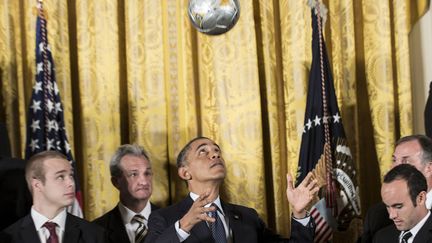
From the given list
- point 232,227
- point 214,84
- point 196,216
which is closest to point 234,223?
point 232,227

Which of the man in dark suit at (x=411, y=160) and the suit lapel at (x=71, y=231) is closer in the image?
the suit lapel at (x=71, y=231)

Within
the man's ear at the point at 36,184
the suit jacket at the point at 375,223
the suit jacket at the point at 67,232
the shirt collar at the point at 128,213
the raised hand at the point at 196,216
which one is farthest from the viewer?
the shirt collar at the point at 128,213

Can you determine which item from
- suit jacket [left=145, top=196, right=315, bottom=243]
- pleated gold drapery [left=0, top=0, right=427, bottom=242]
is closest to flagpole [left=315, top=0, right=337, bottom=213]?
pleated gold drapery [left=0, top=0, right=427, bottom=242]

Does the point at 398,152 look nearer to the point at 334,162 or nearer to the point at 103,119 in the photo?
the point at 334,162

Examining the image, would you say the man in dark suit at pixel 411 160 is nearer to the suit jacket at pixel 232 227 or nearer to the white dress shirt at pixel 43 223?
the suit jacket at pixel 232 227

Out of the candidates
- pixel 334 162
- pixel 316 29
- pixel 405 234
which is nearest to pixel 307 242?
pixel 405 234

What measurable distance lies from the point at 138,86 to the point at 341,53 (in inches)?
56.2

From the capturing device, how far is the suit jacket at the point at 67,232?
164 inches

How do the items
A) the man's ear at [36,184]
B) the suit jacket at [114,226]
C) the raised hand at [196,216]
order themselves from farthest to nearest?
the suit jacket at [114,226]
the man's ear at [36,184]
the raised hand at [196,216]

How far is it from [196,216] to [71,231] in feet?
2.81

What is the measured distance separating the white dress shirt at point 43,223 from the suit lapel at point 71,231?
22 millimetres

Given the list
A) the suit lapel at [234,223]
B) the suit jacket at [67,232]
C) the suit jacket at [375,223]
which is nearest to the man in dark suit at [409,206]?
the suit jacket at [375,223]

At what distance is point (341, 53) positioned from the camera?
5.60m

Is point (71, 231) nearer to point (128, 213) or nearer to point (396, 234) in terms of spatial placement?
point (128, 213)
